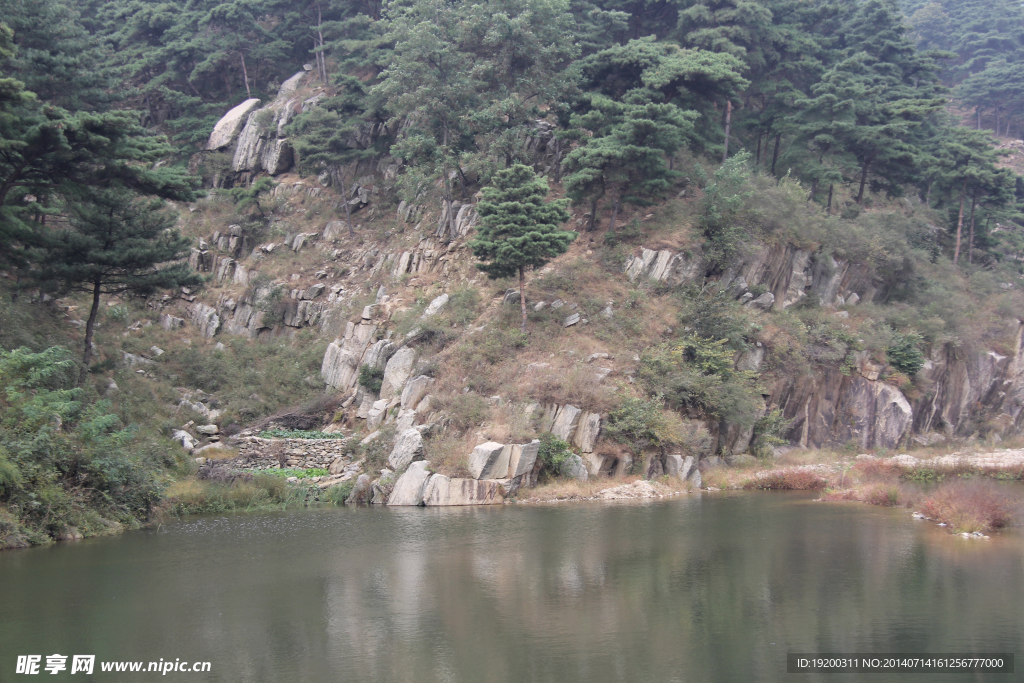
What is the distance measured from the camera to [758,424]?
29.8 m

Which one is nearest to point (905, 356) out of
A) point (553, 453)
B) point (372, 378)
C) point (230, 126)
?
point (553, 453)

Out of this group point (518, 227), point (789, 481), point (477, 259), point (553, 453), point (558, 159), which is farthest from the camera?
point (558, 159)

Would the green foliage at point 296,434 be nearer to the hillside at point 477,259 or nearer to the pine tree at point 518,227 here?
the hillside at point 477,259

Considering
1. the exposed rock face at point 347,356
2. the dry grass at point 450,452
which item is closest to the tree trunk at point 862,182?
the exposed rock face at point 347,356

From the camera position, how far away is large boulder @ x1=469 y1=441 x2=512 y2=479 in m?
23.6

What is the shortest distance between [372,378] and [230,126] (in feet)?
90.8

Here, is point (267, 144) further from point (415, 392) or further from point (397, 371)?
point (415, 392)

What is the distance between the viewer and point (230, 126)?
159ft

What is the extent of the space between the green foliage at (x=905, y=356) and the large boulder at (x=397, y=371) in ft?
75.4

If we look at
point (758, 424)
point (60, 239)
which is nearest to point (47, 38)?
point (60, 239)

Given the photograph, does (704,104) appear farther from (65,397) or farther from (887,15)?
(65,397)

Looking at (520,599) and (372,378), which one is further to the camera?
(372,378)

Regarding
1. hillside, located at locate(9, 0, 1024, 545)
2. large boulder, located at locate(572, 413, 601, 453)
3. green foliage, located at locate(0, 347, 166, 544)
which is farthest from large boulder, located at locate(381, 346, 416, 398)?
green foliage, located at locate(0, 347, 166, 544)

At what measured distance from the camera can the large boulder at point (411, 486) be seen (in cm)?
2372
